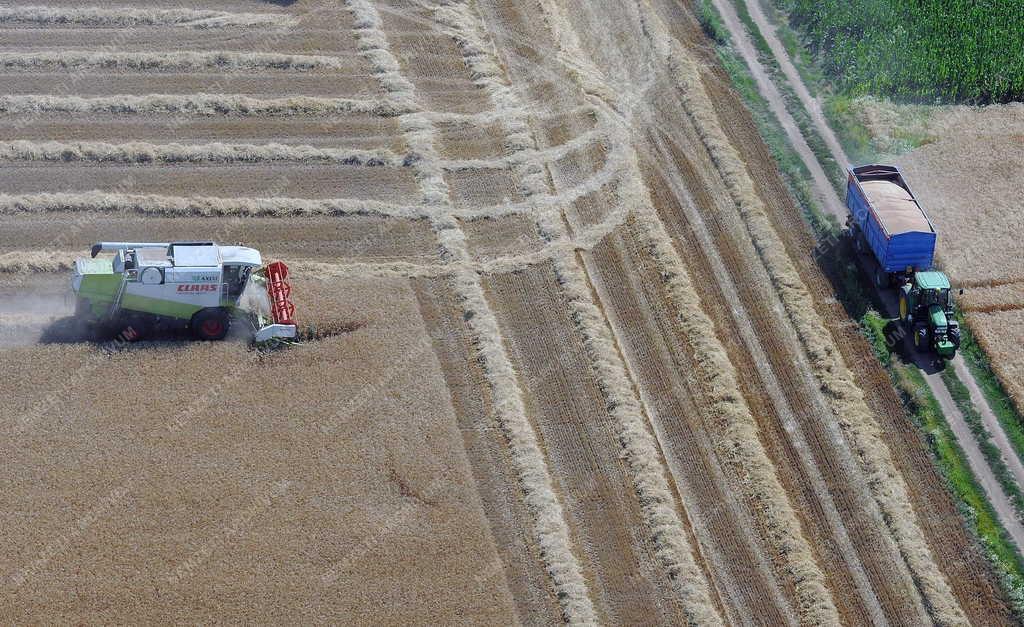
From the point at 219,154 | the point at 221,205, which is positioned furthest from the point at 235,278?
the point at 219,154

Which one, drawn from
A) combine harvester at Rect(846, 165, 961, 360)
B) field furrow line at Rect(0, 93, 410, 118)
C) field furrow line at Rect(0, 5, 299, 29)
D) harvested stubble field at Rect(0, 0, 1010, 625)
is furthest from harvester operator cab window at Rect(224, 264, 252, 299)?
combine harvester at Rect(846, 165, 961, 360)

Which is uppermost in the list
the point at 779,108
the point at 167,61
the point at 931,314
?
the point at 167,61

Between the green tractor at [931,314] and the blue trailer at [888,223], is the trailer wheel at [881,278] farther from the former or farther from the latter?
the green tractor at [931,314]

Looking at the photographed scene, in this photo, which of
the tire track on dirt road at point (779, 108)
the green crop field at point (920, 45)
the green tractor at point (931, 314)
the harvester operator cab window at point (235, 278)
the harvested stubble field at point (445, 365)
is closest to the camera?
the harvested stubble field at point (445, 365)

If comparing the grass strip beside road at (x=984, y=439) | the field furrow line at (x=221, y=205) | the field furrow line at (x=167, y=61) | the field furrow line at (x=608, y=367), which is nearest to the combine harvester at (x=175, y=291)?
the field furrow line at (x=221, y=205)

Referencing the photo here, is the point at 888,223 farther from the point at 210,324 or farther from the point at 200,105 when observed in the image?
the point at 200,105

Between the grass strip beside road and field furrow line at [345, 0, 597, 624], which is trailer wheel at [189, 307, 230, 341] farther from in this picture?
the grass strip beside road

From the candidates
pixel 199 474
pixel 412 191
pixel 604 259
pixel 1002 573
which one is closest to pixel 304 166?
pixel 412 191

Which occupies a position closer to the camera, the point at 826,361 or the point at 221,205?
the point at 826,361
